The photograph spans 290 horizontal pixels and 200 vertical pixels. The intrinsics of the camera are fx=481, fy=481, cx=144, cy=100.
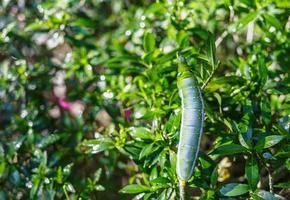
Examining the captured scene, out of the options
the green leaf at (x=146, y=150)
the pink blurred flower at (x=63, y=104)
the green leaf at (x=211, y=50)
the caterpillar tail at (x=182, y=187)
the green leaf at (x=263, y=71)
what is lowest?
the caterpillar tail at (x=182, y=187)

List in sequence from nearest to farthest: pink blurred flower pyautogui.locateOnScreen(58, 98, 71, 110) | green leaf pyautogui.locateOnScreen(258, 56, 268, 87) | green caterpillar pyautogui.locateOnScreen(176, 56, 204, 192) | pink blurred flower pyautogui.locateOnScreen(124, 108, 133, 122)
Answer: green caterpillar pyautogui.locateOnScreen(176, 56, 204, 192)
green leaf pyautogui.locateOnScreen(258, 56, 268, 87)
pink blurred flower pyautogui.locateOnScreen(124, 108, 133, 122)
pink blurred flower pyautogui.locateOnScreen(58, 98, 71, 110)

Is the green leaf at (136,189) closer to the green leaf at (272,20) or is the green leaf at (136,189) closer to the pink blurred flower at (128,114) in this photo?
the pink blurred flower at (128,114)

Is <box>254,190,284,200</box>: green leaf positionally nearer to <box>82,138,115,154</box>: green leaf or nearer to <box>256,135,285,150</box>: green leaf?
<box>256,135,285,150</box>: green leaf

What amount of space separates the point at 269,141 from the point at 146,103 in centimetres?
56

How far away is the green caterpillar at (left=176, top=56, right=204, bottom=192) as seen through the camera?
118 cm

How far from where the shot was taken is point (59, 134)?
1.92 m

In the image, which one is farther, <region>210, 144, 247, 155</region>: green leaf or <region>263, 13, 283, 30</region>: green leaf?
<region>263, 13, 283, 30</region>: green leaf

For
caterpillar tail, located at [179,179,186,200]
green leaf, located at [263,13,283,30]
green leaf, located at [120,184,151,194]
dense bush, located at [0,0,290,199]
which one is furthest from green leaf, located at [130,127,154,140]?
green leaf, located at [263,13,283,30]

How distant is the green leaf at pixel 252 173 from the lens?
129cm

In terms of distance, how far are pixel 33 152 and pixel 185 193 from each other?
31.7 inches

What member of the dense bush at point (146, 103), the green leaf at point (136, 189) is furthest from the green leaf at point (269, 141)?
the green leaf at point (136, 189)

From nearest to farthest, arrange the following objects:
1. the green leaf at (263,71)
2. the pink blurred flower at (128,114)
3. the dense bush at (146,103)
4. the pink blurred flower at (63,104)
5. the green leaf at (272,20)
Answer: the dense bush at (146,103) < the green leaf at (263,71) < the green leaf at (272,20) < the pink blurred flower at (128,114) < the pink blurred flower at (63,104)

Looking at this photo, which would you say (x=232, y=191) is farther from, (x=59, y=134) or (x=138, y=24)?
(x=138, y=24)

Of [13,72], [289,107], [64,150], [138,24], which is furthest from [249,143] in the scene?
[13,72]
